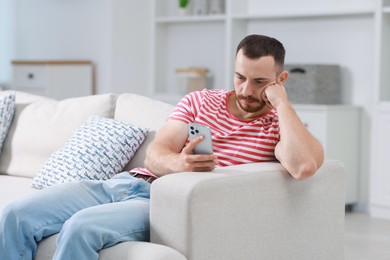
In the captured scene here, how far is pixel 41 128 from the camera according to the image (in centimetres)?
348

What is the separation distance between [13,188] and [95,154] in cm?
38

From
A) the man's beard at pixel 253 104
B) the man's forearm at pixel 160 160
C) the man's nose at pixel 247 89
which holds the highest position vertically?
the man's nose at pixel 247 89

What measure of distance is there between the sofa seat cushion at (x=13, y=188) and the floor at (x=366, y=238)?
1548mm

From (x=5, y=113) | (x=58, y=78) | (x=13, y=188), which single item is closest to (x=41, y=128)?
(x=5, y=113)

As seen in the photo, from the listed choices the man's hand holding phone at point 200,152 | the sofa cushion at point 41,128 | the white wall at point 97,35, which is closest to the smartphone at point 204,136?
the man's hand holding phone at point 200,152

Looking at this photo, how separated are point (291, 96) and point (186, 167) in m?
2.94

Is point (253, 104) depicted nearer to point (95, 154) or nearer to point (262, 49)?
point (262, 49)

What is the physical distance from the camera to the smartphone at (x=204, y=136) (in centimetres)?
229

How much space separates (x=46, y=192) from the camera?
2.47m

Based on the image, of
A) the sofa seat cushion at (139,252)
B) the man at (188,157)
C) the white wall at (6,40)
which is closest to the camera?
the sofa seat cushion at (139,252)

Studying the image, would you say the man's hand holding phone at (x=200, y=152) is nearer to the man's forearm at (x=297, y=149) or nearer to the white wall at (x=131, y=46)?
the man's forearm at (x=297, y=149)

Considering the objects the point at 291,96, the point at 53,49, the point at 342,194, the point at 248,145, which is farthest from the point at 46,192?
the point at 53,49

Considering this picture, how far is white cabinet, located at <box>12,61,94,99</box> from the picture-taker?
5.99 meters

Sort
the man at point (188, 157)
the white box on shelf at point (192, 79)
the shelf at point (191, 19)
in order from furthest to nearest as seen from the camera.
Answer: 1. the white box on shelf at point (192, 79)
2. the shelf at point (191, 19)
3. the man at point (188, 157)
